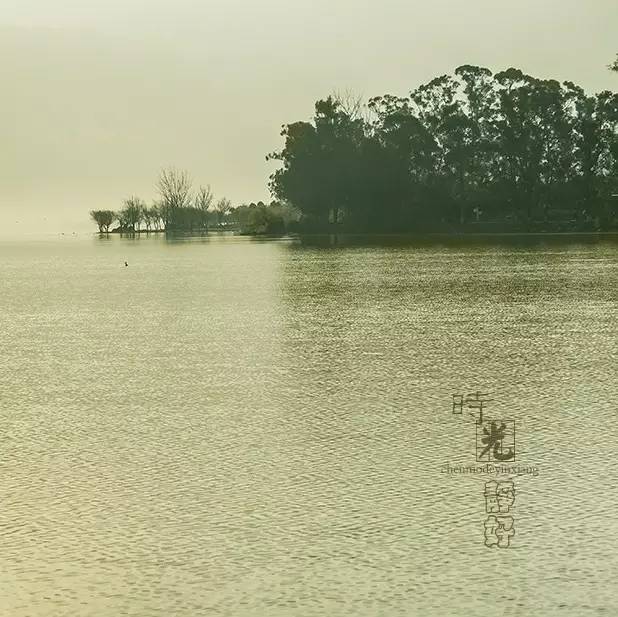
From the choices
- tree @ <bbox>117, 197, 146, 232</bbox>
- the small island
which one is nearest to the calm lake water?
the small island

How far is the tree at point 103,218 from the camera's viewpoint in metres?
150

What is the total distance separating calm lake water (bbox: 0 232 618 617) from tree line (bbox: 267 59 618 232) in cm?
6599

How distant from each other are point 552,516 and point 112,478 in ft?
7.65

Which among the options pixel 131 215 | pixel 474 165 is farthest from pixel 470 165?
pixel 131 215

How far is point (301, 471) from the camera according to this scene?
21.0 feet

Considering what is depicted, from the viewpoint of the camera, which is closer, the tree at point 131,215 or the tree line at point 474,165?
the tree line at point 474,165

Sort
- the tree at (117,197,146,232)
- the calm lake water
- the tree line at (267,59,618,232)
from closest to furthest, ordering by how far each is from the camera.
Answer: the calm lake water
the tree line at (267,59,618,232)
the tree at (117,197,146,232)

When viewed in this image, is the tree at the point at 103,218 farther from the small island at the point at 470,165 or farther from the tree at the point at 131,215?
the small island at the point at 470,165

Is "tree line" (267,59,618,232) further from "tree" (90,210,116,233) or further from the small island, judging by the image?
"tree" (90,210,116,233)

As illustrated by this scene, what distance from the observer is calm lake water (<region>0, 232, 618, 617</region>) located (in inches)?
175

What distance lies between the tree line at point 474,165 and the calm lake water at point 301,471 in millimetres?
65994

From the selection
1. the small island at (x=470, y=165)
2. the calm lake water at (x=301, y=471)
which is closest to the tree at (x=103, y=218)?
the small island at (x=470, y=165)

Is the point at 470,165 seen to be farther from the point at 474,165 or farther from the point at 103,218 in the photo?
the point at 103,218

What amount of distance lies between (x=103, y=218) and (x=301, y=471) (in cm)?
14608
